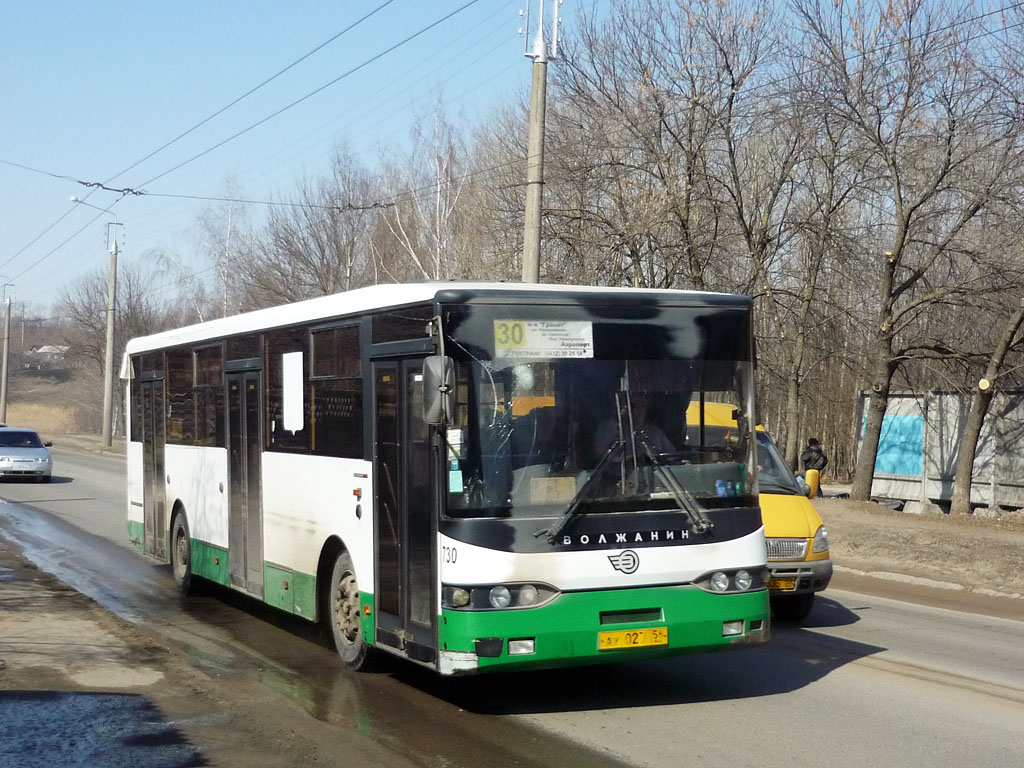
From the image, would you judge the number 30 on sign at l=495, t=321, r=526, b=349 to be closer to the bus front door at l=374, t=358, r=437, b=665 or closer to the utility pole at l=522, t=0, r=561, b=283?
the bus front door at l=374, t=358, r=437, b=665

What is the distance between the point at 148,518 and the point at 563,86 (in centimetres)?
1366

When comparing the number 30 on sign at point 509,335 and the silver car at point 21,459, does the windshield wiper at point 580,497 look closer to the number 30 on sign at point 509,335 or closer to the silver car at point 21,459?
the number 30 on sign at point 509,335

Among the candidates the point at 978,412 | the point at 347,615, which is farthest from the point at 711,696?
the point at 978,412

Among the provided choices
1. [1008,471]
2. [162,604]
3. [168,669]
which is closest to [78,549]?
[162,604]

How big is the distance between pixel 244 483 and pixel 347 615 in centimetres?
272

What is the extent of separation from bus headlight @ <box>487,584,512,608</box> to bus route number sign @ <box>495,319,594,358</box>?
141cm

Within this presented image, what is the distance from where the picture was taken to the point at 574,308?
7.75 meters

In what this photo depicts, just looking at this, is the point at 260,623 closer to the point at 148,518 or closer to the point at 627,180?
the point at 148,518

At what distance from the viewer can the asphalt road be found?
6.67 m

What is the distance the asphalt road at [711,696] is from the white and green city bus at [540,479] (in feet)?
1.37

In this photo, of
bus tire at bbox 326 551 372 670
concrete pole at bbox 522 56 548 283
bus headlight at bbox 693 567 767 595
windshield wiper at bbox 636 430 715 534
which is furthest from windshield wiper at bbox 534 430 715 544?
concrete pole at bbox 522 56 548 283

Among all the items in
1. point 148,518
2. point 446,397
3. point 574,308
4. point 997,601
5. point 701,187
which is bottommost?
point 997,601

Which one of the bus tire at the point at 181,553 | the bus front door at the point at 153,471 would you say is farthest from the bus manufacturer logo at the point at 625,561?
the bus front door at the point at 153,471

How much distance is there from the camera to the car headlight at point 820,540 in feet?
36.0
